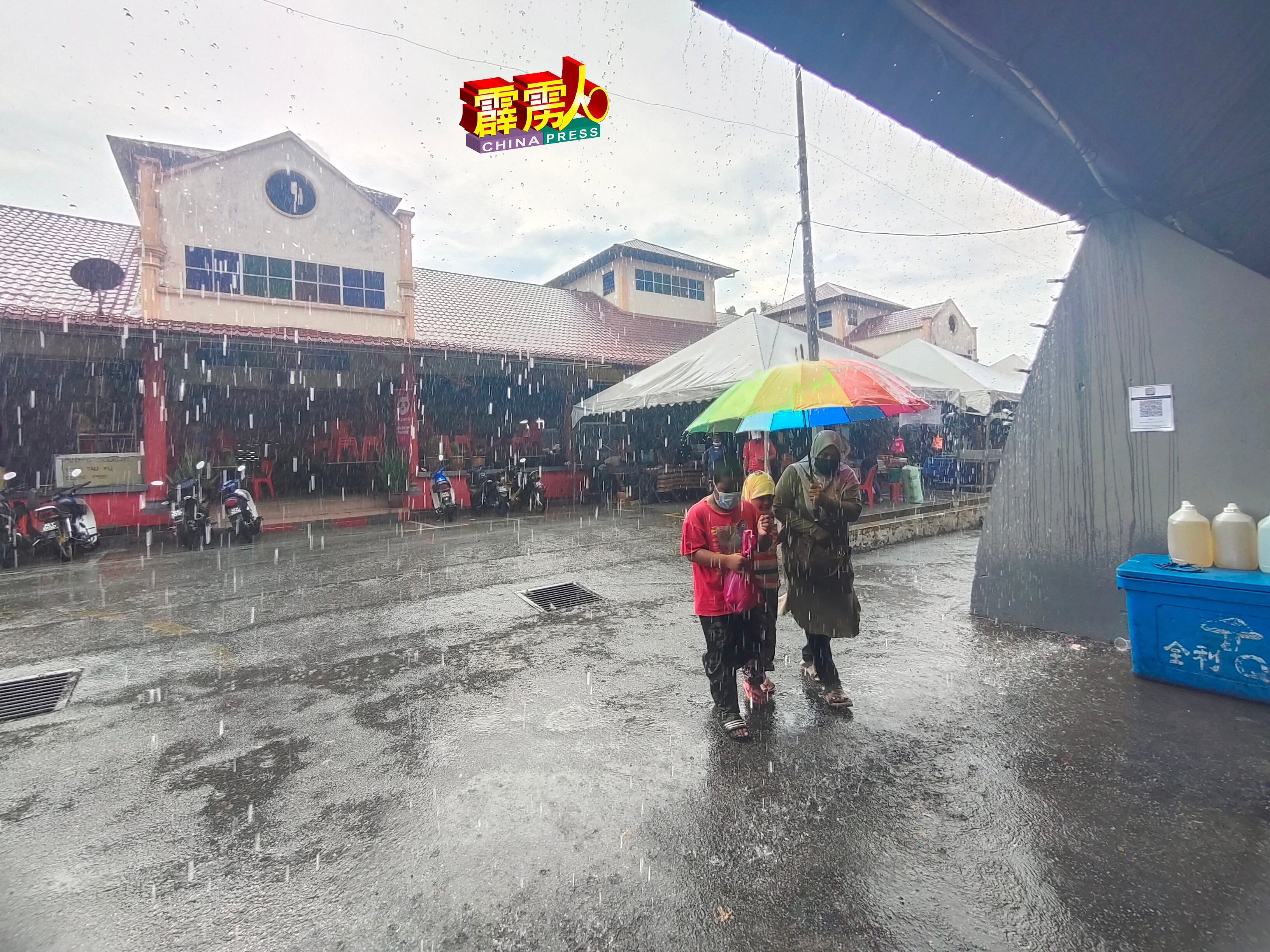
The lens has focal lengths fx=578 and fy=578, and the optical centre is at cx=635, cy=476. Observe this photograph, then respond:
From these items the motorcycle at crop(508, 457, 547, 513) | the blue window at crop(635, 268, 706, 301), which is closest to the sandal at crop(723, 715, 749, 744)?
the motorcycle at crop(508, 457, 547, 513)

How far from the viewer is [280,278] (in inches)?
504

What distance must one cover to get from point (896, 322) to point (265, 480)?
3084cm

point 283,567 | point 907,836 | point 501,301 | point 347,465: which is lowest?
point 907,836

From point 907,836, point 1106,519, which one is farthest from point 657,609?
point 1106,519

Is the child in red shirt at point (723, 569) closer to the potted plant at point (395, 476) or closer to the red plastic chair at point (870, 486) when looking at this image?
the red plastic chair at point (870, 486)

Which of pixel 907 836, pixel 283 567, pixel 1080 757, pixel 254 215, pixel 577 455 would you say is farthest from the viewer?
pixel 577 455

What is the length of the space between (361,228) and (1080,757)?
1583cm

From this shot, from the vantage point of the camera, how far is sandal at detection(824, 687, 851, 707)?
3.37 m

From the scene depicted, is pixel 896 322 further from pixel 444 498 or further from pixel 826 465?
pixel 826 465

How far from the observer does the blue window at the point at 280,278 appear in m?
12.7

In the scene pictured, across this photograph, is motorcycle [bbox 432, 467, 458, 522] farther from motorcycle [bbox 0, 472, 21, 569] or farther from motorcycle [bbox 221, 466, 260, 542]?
motorcycle [bbox 0, 472, 21, 569]

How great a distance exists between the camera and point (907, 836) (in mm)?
2287

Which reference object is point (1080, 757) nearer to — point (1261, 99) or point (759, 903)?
point (759, 903)

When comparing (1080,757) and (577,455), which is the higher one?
(577,455)
